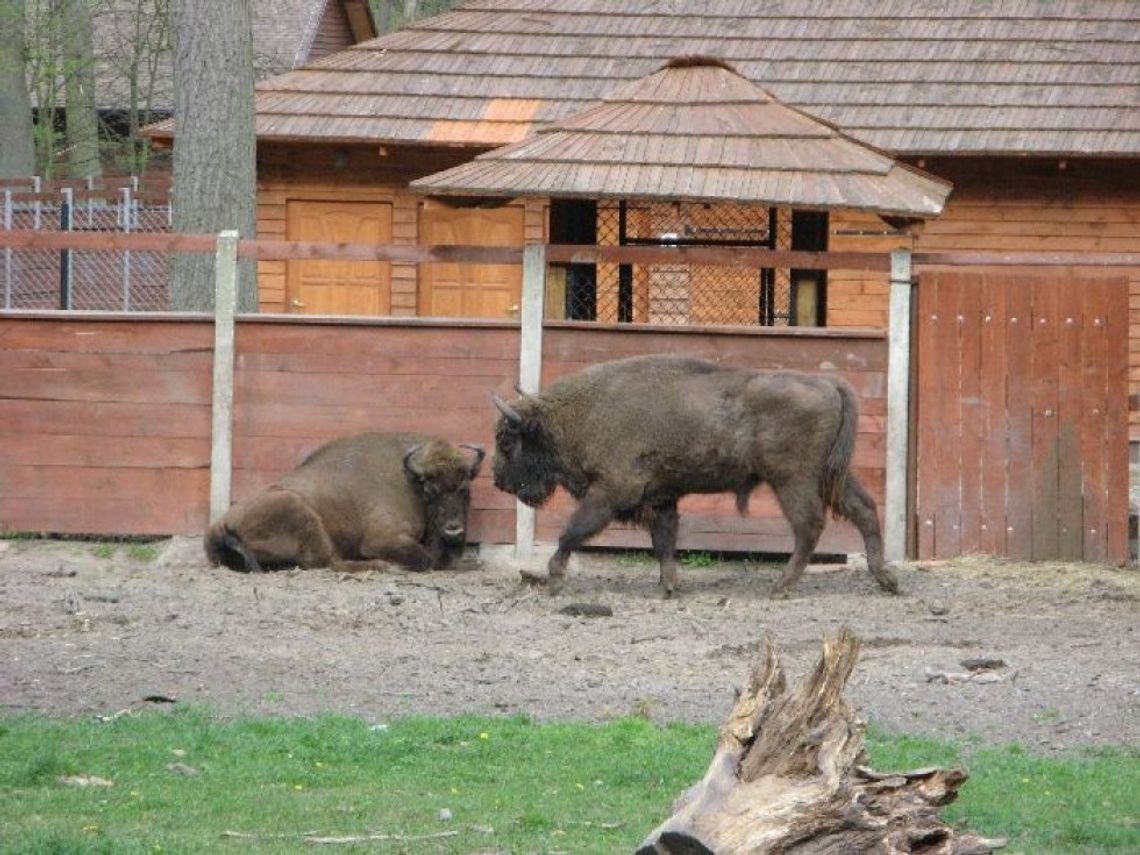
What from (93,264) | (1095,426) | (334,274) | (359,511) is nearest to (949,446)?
(1095,426)

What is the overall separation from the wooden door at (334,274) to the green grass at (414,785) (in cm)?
1326

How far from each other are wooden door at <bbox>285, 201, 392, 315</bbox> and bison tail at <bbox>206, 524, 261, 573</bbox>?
8477mm

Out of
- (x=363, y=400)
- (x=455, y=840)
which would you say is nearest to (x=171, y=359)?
(x=363, y=400)

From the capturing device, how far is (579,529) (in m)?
12.3

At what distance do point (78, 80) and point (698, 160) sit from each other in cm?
2079

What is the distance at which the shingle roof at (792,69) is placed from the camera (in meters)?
20.0

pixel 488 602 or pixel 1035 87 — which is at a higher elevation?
pixel 1035 87

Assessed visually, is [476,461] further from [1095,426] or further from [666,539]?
[1095,426]

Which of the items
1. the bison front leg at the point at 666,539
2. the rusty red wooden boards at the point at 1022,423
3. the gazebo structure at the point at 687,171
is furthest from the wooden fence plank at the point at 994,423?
the bison front leg at the point at 666,539

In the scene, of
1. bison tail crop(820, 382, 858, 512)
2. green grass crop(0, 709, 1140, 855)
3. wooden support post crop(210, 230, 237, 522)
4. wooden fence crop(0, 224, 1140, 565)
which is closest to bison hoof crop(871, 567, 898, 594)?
bison tail crop(820, 382, 858, 512)

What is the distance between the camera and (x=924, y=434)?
13430 mm

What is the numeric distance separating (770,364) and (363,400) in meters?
2.84

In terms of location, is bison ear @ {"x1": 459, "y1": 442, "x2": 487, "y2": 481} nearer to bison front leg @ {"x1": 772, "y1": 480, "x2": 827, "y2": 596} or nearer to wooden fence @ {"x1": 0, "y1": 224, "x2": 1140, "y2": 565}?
wooden fence @ {"x1": 0, "y1": 224, "x2": 1140, "y2": 565}

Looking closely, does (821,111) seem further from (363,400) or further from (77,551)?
(77,551)
